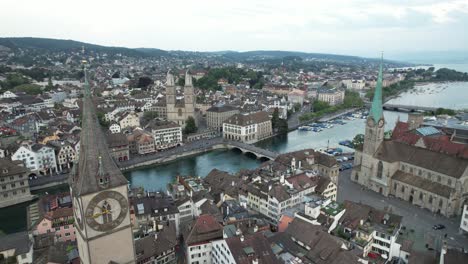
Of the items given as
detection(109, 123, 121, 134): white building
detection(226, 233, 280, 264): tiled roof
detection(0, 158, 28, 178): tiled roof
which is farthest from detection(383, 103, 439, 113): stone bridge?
detection(0, 158, 28, 178): tiled roof

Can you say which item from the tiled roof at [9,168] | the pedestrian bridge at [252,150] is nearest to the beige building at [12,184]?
the tiled roof at [9,168]

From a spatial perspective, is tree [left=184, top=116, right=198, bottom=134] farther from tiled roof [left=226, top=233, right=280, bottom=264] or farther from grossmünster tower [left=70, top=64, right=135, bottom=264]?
grossmünster tower [left=70, top=64, right=135, bottom=264]

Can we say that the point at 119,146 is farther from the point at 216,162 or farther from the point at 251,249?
A: the point at 251,249

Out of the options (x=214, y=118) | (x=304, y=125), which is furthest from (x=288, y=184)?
(x=304, y=125)

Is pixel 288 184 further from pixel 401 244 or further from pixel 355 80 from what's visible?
pixel 355 80

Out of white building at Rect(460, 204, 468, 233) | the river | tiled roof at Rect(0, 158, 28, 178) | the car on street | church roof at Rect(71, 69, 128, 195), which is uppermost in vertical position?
church roof at Rect(71, 69, 128, 195)

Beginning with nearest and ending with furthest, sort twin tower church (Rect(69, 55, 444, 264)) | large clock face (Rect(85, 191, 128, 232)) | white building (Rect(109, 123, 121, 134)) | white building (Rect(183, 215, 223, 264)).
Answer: twin tower church (Rect(69, 55, 444, 264)) < large clock face (Rect(85, 191, 128, 232)) < white building (Rect(183, 215, 223, 264)) < white building (Rect(109, 123, 121, 134))

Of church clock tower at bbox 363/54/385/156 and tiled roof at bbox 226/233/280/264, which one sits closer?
tiled roof at bbox 226/233/280/264
